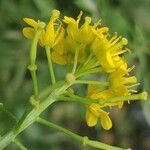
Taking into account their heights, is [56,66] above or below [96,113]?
above

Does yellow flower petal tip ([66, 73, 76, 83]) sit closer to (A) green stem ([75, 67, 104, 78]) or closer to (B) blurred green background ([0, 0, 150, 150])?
(A) green stem ([75, 67, 104, 78])

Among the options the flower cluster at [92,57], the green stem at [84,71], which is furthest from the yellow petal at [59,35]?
the green stem at [84,71]

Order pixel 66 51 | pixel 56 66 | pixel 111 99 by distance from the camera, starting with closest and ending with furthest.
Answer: pixel 111 99, pixel 66 51, pixel 56 66

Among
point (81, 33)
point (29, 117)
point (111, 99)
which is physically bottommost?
point (29, 117)

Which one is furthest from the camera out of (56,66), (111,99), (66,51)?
(56,66)

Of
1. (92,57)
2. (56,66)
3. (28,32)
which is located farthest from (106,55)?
(56,66)

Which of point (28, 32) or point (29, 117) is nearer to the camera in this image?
point (29, 117)

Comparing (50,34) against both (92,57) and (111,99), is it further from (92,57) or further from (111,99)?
(111,99)

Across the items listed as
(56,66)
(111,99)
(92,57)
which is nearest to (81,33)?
(92,57)

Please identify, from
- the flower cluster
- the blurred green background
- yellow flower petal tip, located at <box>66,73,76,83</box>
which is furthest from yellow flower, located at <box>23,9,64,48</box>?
the blurred green background
